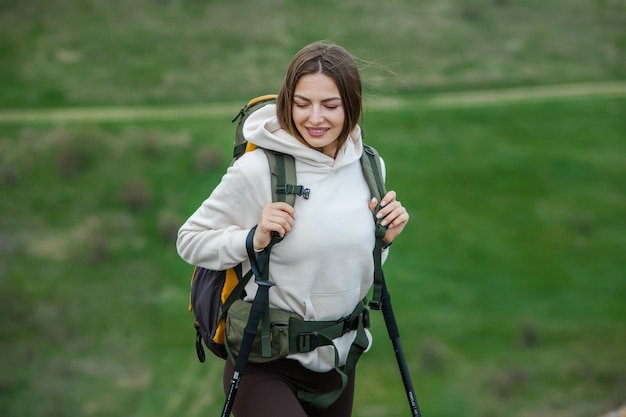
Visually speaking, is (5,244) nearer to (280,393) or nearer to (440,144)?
(440,144)

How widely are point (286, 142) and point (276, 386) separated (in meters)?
1.04

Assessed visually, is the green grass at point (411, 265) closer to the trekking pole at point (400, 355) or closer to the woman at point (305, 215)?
the trekking pole at point (400, 355)

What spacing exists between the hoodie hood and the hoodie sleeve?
0.23 feet

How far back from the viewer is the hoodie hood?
12.0 feet

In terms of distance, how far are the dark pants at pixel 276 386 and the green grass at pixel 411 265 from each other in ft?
41.3

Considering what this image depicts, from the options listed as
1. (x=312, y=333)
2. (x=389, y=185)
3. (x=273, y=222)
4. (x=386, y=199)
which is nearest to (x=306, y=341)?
(x=312, y=333)

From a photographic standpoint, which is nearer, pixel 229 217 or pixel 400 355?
pixel 229 217

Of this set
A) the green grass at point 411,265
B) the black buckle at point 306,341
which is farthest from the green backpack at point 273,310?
the green grass at point 411,265

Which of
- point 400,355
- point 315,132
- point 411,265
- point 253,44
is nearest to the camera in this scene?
point 315,132

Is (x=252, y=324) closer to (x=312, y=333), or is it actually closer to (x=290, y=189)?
(x=312, y=333)

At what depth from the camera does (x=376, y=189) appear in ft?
12.6

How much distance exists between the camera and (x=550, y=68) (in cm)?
2600

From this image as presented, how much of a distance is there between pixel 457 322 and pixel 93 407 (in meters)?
7.96

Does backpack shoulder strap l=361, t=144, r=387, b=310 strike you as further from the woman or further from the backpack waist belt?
the backpack waist belt
